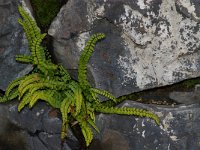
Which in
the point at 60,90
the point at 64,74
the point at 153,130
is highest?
the point at 64,74

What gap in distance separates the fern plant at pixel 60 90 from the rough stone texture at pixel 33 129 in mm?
103

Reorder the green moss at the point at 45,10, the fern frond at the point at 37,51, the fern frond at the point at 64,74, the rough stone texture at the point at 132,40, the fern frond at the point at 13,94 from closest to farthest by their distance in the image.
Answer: the rough stone texture at the point at 132,40 < the fern frond at the point at 37,51 < the green moss at the point at 45,10 < the fern frond at the point at 64,74 < the fern frond at the point at 13,94

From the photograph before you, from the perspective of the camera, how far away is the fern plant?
3.98 m

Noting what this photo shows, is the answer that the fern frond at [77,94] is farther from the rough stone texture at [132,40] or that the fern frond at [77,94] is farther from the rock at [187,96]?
the rock at [187,96]

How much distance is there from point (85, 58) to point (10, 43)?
0.82 m

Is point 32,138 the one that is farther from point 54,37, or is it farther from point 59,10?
point 59,10

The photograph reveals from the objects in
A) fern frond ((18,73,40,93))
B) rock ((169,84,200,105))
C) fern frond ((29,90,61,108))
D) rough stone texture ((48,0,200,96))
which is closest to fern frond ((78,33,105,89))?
rough stone texture ((48,0,200,96))

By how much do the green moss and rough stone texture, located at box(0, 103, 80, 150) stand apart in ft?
2.90

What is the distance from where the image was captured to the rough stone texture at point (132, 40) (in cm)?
382

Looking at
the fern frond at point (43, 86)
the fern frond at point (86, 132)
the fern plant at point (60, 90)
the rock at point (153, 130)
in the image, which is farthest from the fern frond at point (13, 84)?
the rock at point (153, 130)

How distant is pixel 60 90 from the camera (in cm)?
421

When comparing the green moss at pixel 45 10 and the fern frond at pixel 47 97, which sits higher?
the green moss at pixel 45 10

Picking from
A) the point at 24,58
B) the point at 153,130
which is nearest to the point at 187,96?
the point at 153,130

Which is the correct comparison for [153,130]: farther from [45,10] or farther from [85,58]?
[45,10]
